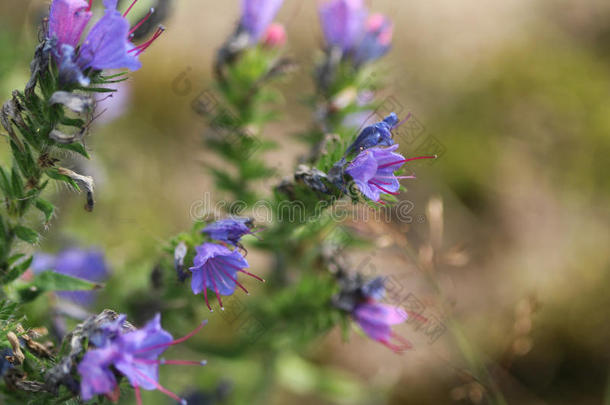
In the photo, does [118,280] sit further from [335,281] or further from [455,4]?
[455,4]

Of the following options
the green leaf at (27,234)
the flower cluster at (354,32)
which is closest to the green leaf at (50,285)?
the green leaf at (27,234)

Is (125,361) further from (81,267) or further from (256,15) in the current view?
(256,15)

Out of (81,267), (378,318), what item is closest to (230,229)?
(378,318)

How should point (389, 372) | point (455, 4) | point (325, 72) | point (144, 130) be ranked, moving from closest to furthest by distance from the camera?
1. point (325, 72)
2. point (389, 372)
3. point (144, 130)
4. point (455, 4)

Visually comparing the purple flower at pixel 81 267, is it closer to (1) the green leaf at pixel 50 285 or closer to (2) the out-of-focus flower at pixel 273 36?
(1) the green leaf at pixel 50 285

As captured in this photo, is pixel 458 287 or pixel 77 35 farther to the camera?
pixel 458 287

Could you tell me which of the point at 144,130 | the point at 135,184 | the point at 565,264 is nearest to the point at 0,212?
the point at 135,184
